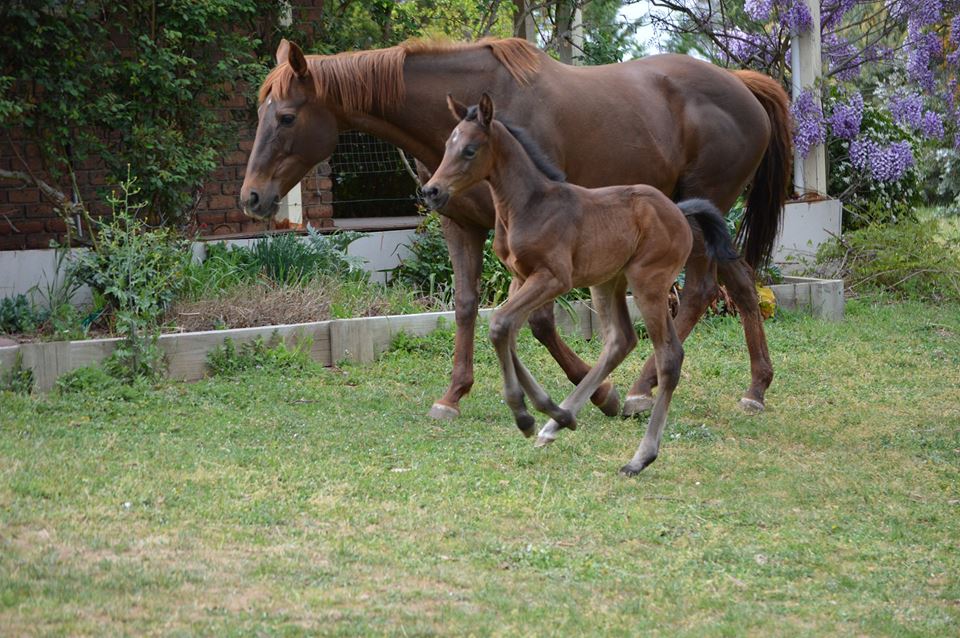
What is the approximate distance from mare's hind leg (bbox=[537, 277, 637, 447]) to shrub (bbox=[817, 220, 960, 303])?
249 inches

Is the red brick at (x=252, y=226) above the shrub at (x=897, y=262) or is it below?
above

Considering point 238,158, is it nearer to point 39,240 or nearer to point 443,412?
point 39,240

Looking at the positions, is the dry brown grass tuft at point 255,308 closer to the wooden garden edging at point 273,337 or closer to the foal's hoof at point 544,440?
the wooden garden edging at point 273,337

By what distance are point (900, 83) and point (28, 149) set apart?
1376cm

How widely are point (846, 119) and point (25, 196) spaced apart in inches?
330

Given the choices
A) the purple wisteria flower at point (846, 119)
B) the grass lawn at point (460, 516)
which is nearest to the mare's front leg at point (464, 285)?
the grass lawn at point (460, 516)

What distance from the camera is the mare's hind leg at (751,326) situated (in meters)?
7.29

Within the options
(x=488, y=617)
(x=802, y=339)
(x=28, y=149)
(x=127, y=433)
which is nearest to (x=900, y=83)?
(x=802, y=339)

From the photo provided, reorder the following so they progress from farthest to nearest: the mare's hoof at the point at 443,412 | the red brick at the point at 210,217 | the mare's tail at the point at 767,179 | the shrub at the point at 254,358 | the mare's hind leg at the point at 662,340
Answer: the red brick at the point at 210,217 → the mare's tail at the point at 767,179 → the shrub at the point at 254,358 → the mare's hoof at the point at 443,412 → the mare's hind leg at the point at 662,340

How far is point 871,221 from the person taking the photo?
12.7m

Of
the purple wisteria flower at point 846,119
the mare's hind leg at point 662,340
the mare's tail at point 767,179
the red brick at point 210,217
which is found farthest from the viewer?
the purple wisteria flower at point 846,119

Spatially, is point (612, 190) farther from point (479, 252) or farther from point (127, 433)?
point (127, 433)

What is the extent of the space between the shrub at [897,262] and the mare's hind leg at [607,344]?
633 cm

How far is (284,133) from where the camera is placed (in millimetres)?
6621
